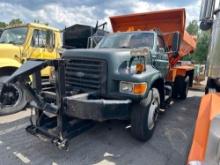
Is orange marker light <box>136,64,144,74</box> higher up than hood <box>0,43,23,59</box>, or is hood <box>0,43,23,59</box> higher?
hood <box>0,43,23,59</box>

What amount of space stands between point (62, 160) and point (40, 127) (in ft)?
2.02

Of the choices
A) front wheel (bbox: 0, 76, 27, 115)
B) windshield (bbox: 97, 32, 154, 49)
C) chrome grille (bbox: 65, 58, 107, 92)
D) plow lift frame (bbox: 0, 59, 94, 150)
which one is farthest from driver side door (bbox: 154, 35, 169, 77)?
front wheel (bbox: 0, 76, 27, 115)

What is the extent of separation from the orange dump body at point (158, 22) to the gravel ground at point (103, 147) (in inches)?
107

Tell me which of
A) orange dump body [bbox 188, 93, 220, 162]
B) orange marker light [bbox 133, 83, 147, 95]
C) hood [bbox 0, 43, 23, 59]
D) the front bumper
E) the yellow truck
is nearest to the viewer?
orange dump body [bbox 188, 93, 220, 162]

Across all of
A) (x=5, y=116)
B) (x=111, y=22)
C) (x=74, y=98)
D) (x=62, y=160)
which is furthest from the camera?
(x=111, y=22)

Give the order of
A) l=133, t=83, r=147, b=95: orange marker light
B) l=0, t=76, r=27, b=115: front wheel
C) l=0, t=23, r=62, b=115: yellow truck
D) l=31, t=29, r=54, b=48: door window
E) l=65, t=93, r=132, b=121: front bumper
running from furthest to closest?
1. l=31, t=29, r=54, b=48: door window
2. l=0, t=23, r=62, b=115: yellow truck
3. l=0, t=76, r=27, b=115: front wheel
4. l=133, t=83, r=147, b=95: orange marker light
5. l=65, t=93, r=132, b=121: front bumper

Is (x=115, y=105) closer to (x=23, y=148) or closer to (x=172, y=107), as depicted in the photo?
(x=23, y=148)

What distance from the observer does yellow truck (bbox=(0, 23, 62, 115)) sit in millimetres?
5004

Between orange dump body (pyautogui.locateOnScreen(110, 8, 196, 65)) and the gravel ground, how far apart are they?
2.71 m

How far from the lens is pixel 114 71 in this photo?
3137 millimetres

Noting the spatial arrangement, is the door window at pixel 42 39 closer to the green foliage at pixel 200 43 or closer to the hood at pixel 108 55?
the hood at pixel 108 55

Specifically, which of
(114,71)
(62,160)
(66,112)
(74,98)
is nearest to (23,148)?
(62,160)

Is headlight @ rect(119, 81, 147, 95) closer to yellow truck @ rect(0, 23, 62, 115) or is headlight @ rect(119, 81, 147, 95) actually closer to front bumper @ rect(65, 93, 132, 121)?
front bumper @ rect(65, 93, 132, 121)

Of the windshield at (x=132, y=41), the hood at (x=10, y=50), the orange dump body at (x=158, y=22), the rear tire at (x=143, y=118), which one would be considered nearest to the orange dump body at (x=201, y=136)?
the rear tire at (x=143, y=118)
